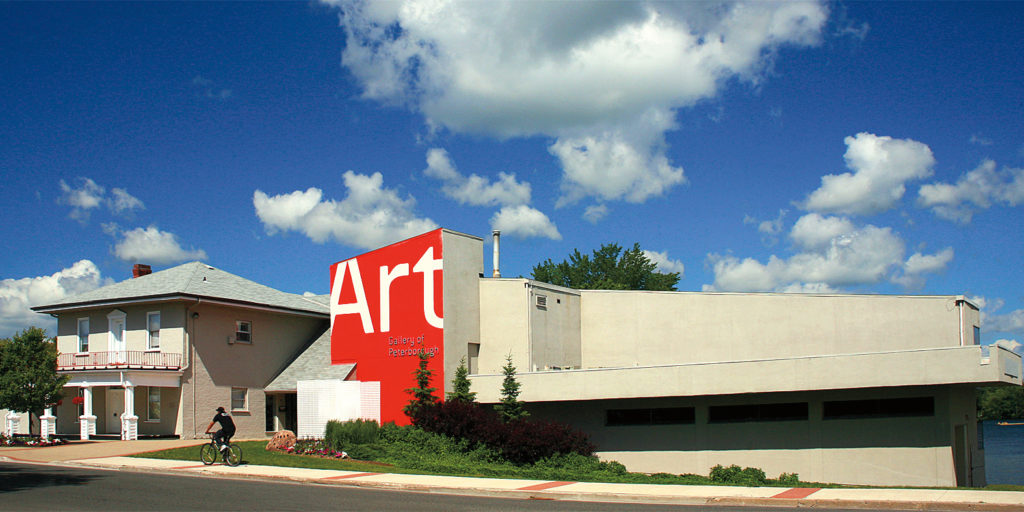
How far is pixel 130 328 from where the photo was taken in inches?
1512

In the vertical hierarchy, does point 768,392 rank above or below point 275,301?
below

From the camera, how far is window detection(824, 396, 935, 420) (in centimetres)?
2655

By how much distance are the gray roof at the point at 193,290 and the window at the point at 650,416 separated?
1762 cm

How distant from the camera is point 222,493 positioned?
→ 59.8ft

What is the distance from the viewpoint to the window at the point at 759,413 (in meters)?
28.5

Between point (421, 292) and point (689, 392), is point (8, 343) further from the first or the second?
point (689, 392)

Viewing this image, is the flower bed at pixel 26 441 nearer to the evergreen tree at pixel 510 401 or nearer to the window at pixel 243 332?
the window at pixel 243 332

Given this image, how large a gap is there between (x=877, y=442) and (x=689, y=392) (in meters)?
6.06

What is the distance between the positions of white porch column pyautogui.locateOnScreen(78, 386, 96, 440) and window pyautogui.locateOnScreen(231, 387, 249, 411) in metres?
5.77

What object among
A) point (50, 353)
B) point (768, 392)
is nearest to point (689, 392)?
point (768, 392)

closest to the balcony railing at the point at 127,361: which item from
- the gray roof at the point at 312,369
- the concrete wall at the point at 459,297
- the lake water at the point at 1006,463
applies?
the gray roof at the point at 312,369

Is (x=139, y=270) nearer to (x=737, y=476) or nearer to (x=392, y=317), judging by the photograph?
(x=392, y=317)

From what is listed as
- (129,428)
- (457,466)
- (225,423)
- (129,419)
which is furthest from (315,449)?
(129,419)

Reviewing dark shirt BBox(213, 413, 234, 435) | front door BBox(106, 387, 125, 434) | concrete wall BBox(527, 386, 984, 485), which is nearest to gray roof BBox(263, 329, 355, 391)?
front door BBox(106, 387, 125, 434)
